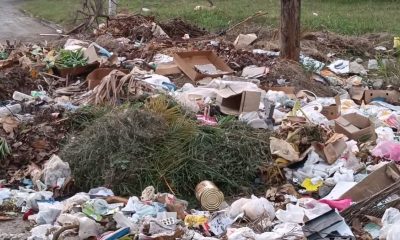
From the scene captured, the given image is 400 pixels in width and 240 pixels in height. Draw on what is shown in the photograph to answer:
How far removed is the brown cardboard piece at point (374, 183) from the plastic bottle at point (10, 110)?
385cm

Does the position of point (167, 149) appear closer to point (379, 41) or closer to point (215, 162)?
point (215, 162)

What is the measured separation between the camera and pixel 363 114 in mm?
7230

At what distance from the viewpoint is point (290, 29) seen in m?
9.37

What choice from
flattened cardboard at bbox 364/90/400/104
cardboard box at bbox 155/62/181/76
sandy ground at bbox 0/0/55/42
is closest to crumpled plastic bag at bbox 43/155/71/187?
cardboard box at bbox 155/62/181/76

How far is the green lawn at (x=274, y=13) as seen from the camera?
1424 cm

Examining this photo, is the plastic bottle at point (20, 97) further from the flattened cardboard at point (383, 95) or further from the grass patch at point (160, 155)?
the flattened cardboard at point (383, 95)

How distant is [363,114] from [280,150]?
5.66 ft

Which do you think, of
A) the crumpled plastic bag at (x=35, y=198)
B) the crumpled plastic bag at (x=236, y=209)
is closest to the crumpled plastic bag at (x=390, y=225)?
the crumpled plastic bag at (x=236, y=209)

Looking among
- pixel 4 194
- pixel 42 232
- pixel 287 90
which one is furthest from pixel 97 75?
pixel 42 232

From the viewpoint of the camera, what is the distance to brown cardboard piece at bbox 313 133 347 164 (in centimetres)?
587

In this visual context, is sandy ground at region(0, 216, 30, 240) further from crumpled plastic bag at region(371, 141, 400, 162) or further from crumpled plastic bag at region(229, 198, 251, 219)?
crumpled plastic bag at region(371, 141, 400, 162)

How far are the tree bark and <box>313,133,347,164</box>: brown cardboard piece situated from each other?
3.56 meters

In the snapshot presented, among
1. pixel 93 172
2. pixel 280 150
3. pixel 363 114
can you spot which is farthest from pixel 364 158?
pixel 93 172

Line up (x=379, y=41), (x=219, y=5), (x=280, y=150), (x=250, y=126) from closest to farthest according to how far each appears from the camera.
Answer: (x=280, y=150)
(x=250, y=126)
(x=379, y=41)
(x=219, y=5)
